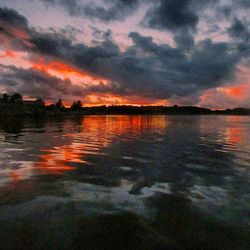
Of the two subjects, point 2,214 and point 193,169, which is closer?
point 2,214

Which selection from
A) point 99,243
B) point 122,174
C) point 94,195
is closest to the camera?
point 99,243

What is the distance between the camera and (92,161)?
18.7 meters

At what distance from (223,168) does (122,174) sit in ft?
23.0

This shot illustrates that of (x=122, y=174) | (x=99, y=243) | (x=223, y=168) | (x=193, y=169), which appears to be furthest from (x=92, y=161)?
(x=99, y=243)

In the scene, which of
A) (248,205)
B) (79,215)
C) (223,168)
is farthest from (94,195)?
(223,168)

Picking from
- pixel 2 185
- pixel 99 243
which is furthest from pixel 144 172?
pixel 99 243

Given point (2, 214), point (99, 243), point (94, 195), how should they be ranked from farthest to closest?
point (94, 195) → point (2, 214) → point (99, 243)

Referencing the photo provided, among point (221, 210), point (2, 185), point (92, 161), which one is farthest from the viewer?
point (92, 161)

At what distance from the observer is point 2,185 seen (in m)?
12.0

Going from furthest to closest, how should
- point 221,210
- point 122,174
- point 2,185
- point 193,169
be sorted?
point 193,169 → point 122,174 → point 2,185 → point 221,210

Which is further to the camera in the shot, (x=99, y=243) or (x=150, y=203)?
(x=150, y=203)

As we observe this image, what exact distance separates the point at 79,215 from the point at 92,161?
10059 mm

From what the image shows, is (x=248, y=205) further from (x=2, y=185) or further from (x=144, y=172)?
(x=2, y=185)

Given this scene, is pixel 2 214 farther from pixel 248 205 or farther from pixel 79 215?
pixel 248 205
